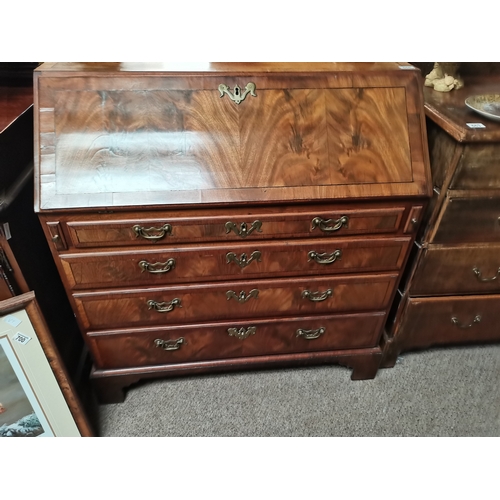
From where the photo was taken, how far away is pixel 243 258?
1158 mm

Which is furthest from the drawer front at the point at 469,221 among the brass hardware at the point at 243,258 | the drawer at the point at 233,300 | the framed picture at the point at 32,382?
the framed picture at the point at 32,382

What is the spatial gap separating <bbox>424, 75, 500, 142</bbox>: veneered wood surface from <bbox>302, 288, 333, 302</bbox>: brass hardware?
22.8 inches

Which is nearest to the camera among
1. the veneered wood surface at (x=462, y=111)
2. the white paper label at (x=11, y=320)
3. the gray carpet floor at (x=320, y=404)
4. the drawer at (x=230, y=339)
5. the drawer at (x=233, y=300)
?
the white paper label at (x=11, y=320)

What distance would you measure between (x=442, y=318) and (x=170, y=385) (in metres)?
1.06

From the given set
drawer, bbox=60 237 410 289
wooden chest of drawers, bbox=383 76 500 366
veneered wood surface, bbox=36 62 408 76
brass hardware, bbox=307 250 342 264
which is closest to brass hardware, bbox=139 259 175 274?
drawer, bbox=60 237 410 289

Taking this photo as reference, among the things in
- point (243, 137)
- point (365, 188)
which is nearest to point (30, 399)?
point (243, 137)

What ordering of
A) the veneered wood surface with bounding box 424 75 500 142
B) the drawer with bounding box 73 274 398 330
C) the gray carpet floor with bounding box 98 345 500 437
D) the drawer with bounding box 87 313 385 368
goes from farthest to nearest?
the gray carpet floor with bounding box 98 345 500 437 → the drawer with bounding box 87 313 385 368 → the drawer with bounding box 73 274 398 330 → the veneered wood surface with bounding box 424 75 500 142

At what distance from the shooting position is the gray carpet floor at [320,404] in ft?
4.59

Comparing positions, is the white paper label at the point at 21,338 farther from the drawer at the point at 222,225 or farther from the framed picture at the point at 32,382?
the drawer at the point at 222,225

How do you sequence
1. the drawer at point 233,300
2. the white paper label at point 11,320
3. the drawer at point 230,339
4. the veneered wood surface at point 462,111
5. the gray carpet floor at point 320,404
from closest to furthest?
the white paper label at point 11,320 → the veneered wood surface at point 462,111 → the drawer at point 233,300 → the drawer at point 230,339 → the gray carpet floor at point 320,404

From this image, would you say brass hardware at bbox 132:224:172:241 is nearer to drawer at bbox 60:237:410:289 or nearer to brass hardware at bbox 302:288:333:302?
drawer at bbox 60:237:410:289

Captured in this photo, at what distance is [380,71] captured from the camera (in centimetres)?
112

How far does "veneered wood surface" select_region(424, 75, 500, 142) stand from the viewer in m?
1.09

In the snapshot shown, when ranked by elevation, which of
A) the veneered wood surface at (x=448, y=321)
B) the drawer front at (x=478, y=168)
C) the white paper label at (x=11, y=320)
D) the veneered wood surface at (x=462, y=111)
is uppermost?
the veneered wood surface at (x=462, y=111)
